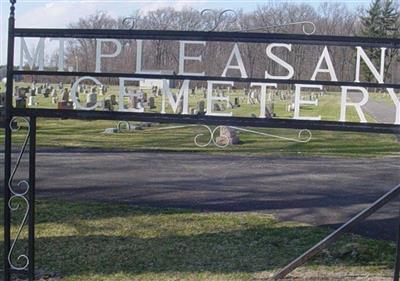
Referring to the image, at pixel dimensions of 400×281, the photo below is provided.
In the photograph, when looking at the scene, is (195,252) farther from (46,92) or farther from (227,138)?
(46,92)

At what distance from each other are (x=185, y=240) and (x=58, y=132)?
14.1 meters

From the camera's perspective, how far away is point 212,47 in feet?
21.7

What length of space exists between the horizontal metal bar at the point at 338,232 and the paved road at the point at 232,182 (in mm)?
1977

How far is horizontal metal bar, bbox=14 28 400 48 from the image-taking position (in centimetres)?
392

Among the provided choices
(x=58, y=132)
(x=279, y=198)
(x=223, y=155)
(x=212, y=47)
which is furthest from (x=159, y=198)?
(x=58, y=132)

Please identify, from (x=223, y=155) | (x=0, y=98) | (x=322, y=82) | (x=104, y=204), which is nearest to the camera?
(x=322, y=82)

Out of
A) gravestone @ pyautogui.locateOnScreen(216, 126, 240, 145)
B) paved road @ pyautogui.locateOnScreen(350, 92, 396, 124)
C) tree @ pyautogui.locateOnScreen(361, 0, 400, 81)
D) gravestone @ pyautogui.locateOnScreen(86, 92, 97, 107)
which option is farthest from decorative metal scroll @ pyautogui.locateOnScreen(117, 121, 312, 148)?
gravestone @ pyautogui.locateOnScreen(86, 92, 97, 107)

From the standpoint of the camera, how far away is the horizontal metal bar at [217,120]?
156 inches

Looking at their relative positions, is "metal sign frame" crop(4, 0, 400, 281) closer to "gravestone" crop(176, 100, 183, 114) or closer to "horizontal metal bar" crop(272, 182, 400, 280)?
"horizontal metal bar" crop(272, 182, 400, 280)

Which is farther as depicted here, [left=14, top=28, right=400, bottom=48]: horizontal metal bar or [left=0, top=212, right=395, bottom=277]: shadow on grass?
[left=0, top=212, right=395, bottom=277]: shadow on grass

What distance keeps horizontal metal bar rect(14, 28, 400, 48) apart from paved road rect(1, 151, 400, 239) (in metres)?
2.97

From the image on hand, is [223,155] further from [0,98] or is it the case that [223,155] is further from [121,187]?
[0,98]

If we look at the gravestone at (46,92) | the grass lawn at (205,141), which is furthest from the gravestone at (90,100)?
the gravestone at (46,92)

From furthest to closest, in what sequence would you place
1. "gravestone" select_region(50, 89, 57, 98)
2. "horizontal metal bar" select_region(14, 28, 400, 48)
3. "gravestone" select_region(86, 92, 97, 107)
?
1. "gravestone" select_region(50, 89, 57, 98)
2. "gravestone" select_region(86, 92, 97, 107)
3. "horizontal metal bar" select_region(14, 28, 400, 48)
